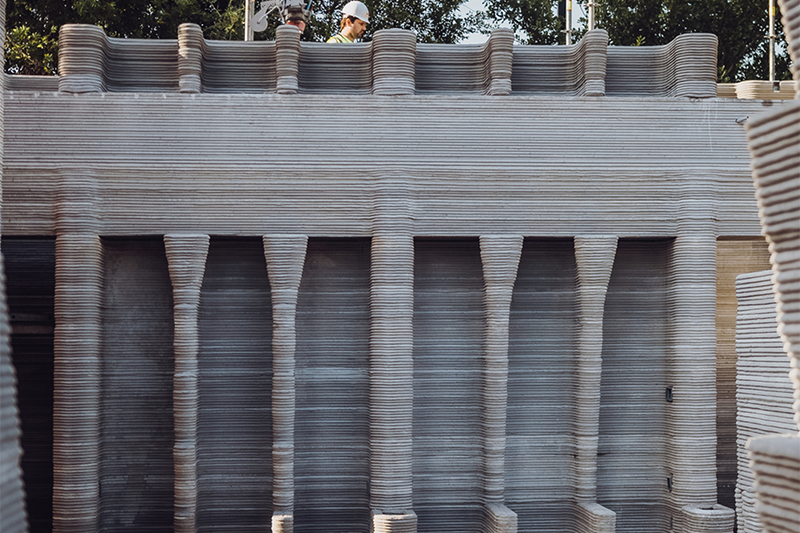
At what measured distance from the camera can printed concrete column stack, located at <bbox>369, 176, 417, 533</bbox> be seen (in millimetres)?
8367

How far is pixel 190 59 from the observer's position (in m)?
8.60

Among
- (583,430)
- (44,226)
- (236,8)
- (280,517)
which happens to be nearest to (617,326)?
(583,430)

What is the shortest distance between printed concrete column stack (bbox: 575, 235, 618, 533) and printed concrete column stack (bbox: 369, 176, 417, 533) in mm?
1892

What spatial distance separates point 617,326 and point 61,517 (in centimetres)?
636

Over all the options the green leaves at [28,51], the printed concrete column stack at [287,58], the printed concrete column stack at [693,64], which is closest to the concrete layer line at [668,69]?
the printed concrete column stack at [693,64]

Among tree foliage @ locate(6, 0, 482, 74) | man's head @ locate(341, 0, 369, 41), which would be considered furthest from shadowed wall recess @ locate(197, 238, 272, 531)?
tree foliage @ locate(6, 0, 482, 74)

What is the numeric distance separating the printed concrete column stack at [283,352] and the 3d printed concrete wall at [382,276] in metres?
0.02

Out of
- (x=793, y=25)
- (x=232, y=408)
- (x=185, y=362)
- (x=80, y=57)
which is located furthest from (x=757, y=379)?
(x=80, y=57)

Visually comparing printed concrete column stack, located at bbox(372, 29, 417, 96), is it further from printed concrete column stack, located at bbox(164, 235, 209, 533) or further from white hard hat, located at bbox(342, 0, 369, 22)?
printed concrete column stack, located at bbox(164, 235, 209, 533)

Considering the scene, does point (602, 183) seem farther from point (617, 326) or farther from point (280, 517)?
point (280, 517)

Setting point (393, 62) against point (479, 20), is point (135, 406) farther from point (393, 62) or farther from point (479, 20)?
point (479, 20)

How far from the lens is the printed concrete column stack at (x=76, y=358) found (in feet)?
26.6

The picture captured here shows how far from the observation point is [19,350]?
880cm

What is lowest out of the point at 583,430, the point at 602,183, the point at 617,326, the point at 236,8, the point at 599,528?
the point at 599,528
